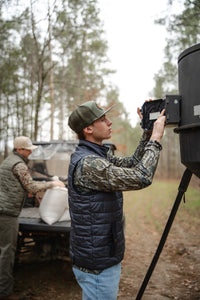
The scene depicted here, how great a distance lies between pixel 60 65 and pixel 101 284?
20720mm

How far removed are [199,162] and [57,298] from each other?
9.95ft

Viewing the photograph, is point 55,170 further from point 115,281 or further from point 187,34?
point 187,34

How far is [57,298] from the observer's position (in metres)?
3.78

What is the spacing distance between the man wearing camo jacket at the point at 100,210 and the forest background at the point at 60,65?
0.98m

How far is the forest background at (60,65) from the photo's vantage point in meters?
8.84

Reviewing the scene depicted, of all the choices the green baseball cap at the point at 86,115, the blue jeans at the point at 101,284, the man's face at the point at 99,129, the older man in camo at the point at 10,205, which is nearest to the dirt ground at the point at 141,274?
the older man in camo at the point at 10,205

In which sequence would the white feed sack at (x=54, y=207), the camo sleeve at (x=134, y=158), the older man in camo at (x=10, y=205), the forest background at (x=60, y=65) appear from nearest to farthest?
the camo sleeve at (x=134, y=158) < the older man in camo at (x=10, y=205) < the white feed sack at (x=54, y=207) < the forest background at (x=60, y=65)

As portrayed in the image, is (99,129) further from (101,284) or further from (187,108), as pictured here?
(101,284)

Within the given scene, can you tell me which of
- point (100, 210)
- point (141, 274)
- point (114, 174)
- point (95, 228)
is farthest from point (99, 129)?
point (141, 274)

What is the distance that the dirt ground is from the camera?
393 cm

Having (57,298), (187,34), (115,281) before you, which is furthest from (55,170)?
(187,34)

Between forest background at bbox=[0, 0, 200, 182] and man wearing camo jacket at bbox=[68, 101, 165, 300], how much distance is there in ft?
3.21

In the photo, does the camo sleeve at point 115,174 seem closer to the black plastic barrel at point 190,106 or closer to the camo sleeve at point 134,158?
the black plastic barrel at point 190,106

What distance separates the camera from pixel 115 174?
182 centimetres
